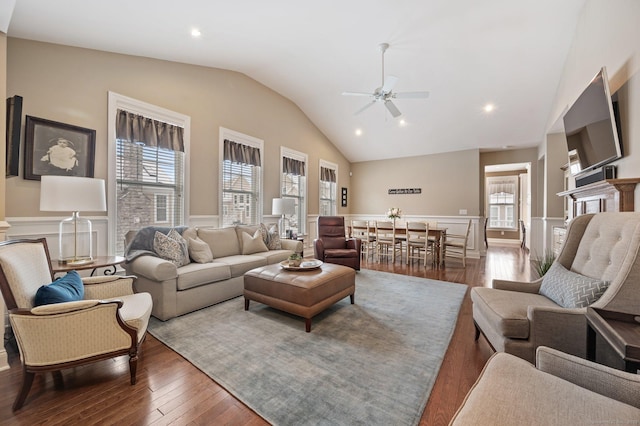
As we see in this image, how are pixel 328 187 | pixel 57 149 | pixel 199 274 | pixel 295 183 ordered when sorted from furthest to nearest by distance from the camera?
pixel 328 187, pixel 295 183, pixel 199 274, pixel 57 149

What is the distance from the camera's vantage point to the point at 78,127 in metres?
2.89

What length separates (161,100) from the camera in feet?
12.1

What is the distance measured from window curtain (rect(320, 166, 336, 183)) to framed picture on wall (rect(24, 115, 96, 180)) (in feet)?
16.0

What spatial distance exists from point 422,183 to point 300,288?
587 cm

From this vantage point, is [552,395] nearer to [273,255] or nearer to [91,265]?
[91,265]

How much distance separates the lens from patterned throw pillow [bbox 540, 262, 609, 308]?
5.40 ft

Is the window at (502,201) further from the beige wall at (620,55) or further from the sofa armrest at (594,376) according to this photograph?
the sofa armrest at (594,376)

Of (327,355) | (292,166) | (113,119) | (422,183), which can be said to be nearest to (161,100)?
(113,119)

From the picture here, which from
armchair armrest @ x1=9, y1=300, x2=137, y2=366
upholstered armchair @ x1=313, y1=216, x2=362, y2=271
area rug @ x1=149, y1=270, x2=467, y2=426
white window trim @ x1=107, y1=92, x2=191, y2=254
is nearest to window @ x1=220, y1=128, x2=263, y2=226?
white window trim @ x1=107, y1=92, x2=191, y2=254

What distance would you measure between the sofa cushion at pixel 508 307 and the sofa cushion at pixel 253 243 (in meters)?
3.01

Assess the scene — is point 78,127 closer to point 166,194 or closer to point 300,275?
point 166,194

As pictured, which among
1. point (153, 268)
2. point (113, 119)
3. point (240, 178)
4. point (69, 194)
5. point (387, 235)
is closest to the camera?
point (69, 194)

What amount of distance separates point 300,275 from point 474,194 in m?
5.66

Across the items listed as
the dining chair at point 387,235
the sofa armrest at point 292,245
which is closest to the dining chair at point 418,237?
the dining chair at point 387,235
